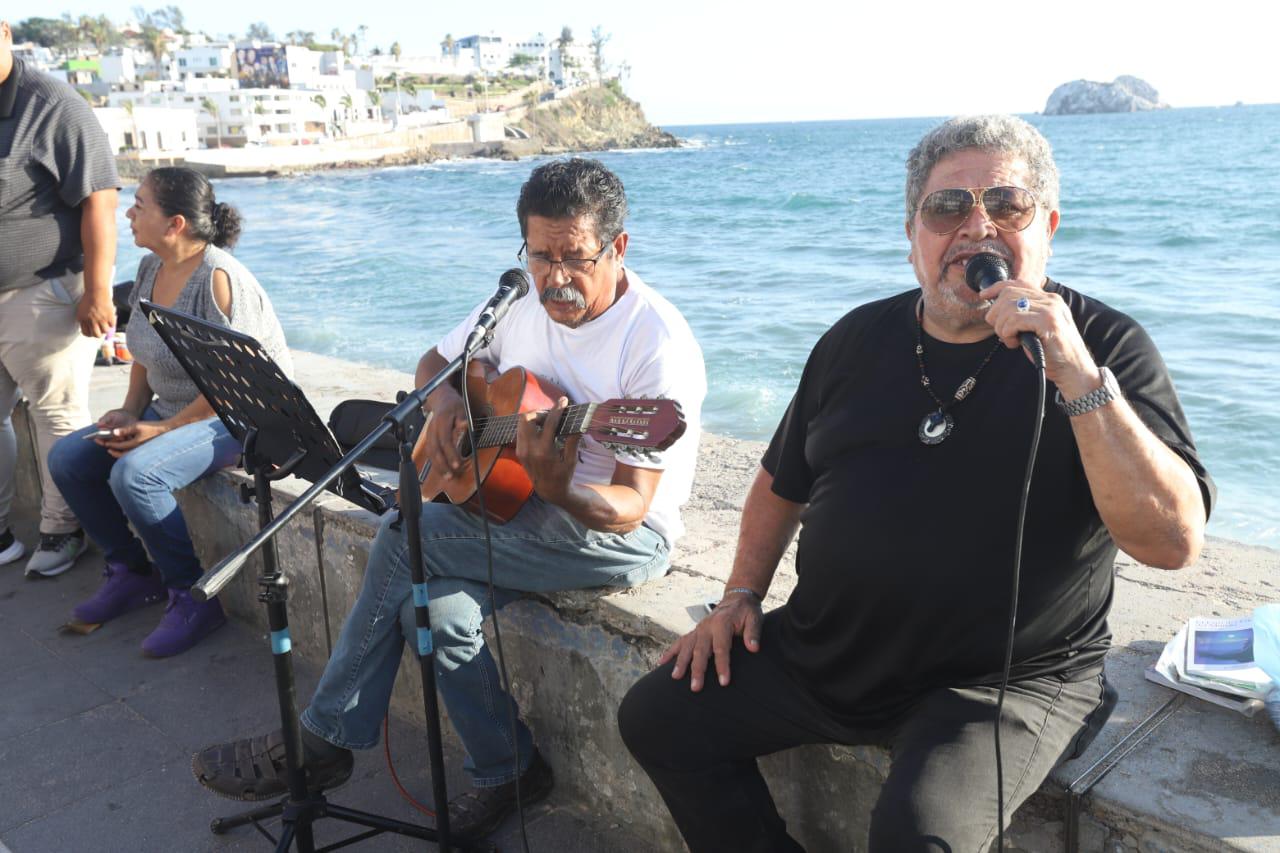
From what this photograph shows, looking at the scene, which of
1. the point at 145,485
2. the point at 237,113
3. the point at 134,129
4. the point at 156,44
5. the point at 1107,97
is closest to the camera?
the point at 145,485

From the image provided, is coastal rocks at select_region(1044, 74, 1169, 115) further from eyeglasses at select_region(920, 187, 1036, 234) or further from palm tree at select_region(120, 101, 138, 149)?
eyeglasses at select_region(920, 187, 1036, 234)

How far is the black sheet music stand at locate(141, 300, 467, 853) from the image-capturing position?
2.27 meters

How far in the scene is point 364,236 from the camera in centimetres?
2580

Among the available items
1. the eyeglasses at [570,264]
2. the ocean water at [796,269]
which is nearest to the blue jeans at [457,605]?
the eyeglasses at [570,264]

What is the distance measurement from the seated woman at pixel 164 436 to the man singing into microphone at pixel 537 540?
1.24 metres

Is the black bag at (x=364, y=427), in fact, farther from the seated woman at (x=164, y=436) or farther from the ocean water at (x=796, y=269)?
the ocean water at (x=796, y=269)

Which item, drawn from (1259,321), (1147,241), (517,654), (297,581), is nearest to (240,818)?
(517,654)

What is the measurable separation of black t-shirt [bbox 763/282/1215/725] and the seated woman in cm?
253

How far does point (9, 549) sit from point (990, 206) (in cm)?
459

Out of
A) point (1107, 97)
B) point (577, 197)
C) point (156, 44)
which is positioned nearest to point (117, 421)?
point (577, 197)

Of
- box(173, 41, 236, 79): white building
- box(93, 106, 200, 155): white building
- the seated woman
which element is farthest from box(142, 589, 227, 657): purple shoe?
box(173, 41, 236, 79): white building

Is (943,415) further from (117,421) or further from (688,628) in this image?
(117,421)

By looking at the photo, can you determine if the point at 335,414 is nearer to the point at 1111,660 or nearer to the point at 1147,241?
the point at 1111,660

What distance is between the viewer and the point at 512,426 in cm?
281
